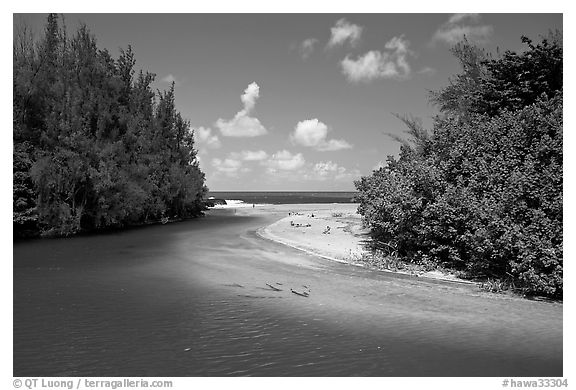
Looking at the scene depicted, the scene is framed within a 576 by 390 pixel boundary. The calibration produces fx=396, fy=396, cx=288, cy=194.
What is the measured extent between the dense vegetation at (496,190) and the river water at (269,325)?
194cm

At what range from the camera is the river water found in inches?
363

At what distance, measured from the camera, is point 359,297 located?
1535 cm

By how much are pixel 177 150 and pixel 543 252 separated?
5877 centimetres

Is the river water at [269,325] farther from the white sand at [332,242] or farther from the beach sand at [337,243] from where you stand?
the white sand at [332,242]

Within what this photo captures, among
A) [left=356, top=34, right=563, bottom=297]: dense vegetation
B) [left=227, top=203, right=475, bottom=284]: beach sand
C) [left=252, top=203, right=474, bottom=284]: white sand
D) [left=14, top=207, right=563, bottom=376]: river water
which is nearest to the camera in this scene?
[left=14, top=207, right=563, bottom=376]: river water

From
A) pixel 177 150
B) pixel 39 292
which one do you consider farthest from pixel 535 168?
pixel 177 150

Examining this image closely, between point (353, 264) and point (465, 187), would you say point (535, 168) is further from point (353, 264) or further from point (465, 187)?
point (353, 264)

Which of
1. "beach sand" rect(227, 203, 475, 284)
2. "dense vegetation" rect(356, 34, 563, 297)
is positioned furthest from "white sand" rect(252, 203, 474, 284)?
"dense vegetation" rect(356, 34, 563, 297)

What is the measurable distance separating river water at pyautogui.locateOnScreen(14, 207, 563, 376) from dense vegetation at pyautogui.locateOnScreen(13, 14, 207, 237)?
16714mm

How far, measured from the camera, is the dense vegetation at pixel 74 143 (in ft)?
116

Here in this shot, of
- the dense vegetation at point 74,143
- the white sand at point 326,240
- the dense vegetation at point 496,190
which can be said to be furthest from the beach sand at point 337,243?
the dense vegetation at point 74,143

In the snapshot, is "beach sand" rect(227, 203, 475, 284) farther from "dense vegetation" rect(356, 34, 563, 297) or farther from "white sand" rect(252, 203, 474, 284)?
"dense vegetation" rect(356, 34, 563, 297)

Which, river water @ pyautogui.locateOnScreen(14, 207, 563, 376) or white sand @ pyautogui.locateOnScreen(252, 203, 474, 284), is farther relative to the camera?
white sand @ pyautogui.locateOnScreen(252, 203, 474, 284)

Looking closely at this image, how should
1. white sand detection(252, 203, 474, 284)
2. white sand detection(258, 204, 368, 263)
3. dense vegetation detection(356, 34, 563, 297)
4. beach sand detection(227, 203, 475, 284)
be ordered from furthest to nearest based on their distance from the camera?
white sand detection(258, 204, 368, 263) → white sand detection(252, 203, 474, 284) → beach sand detection(227, 203, 475, 284) → dense vegetation detection(356, 34, 563, 297)
